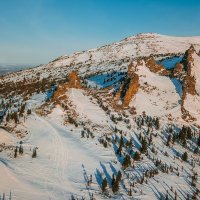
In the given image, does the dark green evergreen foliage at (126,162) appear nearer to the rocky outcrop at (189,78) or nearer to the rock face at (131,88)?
the rock face at (131,88)

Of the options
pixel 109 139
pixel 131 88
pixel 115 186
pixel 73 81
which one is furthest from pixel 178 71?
pixel 115 186

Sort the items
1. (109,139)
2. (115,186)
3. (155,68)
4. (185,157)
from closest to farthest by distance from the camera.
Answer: (115,186), (185,157), (109,139), (155,68)

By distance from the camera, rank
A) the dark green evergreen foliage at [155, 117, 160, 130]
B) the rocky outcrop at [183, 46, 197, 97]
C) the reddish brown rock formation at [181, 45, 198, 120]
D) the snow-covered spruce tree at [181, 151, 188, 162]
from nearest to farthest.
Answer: the snow-covered spruce tree at [181, 151, 188, 162] → the dark green evergreen foliage at [155, 117, 160, 130] → the reddish brown rock formation at [181, 45, 198, 120] → the rocky outcrop at [183, 46, 197, 97]

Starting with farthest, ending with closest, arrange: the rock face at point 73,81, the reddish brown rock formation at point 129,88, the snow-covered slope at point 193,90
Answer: the rock face at point 73,81, the reddish brown rock formation at point 129,88, the snow-covered slope at point 193,90

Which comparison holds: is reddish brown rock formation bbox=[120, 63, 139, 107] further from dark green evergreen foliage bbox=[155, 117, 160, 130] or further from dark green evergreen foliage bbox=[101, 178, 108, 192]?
dark green evergreen foliage bbox=[101, 178, 108, 192]

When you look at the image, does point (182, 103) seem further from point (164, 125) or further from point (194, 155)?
point (194, 155)

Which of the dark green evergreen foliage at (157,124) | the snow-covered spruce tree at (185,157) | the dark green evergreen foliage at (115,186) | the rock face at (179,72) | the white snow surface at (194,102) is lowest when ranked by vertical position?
the dark green evergreen foliage at (115,186)

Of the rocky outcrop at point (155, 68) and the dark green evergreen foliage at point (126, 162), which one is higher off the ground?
the rocky outcrop at point (155, 68)

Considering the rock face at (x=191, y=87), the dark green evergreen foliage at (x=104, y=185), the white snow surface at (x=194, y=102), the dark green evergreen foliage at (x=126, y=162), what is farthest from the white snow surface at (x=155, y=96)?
the dark green evergreen foliage at (x=104, y=185)

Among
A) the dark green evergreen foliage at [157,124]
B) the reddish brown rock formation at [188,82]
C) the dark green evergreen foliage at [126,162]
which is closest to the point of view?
the dark green evergreen foliage at [126,162]

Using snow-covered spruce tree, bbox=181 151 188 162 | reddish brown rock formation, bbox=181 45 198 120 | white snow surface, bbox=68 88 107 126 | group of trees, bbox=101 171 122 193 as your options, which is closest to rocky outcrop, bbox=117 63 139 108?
white snow surface, bbox=68 88 107 126

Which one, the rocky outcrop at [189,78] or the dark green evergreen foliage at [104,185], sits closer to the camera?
the dark green evergreen foliage at [104,185]

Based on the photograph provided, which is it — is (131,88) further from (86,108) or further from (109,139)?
(109,139)
